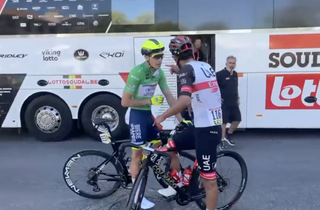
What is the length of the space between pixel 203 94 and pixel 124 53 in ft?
14.0

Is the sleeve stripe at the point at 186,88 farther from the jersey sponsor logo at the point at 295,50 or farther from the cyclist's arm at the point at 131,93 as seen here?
the jersey sponsor logo at the point at 295,50

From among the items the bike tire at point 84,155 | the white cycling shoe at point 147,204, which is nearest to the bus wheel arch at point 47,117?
the bike tire at point 84,155

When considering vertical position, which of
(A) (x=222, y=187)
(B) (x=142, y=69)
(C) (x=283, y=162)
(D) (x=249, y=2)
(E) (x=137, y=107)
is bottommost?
(C) (x=283, y=162)

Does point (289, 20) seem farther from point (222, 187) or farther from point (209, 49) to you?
point (222, 187)

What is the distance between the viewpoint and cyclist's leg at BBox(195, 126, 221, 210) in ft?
13.9

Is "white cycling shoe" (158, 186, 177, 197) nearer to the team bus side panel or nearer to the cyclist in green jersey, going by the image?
the cyclist in green jersey

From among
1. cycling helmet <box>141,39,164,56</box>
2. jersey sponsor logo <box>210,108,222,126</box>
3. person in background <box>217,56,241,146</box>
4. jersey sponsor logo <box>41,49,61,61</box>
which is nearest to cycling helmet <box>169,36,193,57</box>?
cycling helmet <box>141,39,164,56</box>

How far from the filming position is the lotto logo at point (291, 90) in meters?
8.01

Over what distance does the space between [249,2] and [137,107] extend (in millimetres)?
4010

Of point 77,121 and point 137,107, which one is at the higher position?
point 137,107

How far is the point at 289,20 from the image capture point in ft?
25.8

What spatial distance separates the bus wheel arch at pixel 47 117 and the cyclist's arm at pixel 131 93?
4000mm

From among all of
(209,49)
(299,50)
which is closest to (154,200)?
(209,49)

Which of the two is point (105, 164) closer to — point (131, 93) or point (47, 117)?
point (131, 93)
